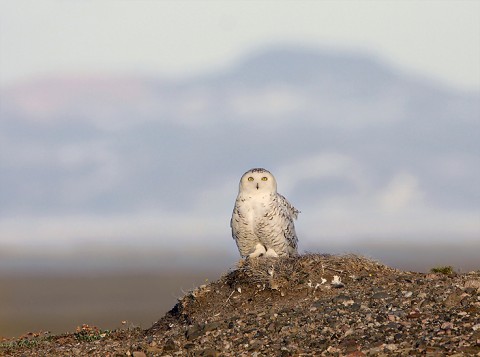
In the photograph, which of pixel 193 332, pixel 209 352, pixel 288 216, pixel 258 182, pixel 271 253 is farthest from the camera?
pixel 288 216

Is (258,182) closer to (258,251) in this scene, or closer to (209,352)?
(258,251)

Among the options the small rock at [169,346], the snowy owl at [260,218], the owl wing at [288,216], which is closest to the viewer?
the small rock at [169,346]

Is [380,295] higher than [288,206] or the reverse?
the reverse

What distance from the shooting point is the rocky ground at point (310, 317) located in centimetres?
1246

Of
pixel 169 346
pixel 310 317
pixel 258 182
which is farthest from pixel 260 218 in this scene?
pixel 169 346

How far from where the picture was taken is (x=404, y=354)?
11.8 m

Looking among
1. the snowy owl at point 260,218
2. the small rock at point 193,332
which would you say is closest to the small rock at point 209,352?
the small rock at point 193,332

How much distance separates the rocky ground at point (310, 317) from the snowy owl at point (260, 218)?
1.64 ft

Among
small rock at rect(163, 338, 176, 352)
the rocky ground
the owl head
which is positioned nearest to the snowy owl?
the owl head

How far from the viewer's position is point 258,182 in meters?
17.0

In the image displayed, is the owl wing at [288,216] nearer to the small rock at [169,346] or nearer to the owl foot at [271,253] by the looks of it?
the owl foot at [271,253]

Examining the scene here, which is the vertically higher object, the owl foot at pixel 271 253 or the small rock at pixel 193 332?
the owl foot at pixel 271 253

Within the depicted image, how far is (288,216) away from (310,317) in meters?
4.14

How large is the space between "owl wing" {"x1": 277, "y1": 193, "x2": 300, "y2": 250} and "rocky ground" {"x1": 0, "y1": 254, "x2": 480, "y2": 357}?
0.73m
